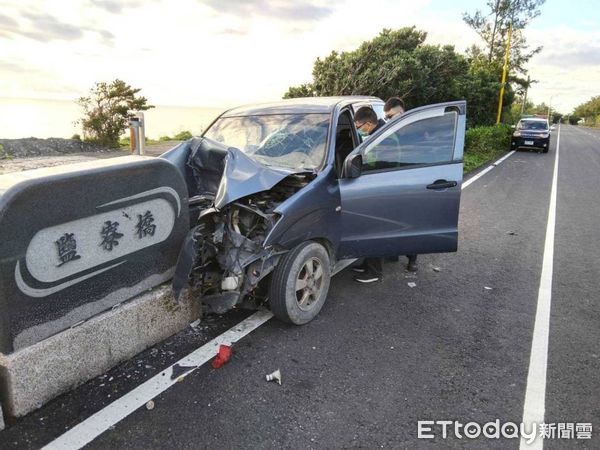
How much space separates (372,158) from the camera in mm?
3994

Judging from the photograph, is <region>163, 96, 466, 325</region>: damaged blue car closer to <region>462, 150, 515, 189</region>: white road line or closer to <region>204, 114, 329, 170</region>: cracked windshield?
<region>204, 114, 329, 170</region>: cracked windshield

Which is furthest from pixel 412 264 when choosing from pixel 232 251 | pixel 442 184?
pixel 232 251

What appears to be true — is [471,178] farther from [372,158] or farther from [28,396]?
[28,396]

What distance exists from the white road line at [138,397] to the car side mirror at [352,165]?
1.46 meters

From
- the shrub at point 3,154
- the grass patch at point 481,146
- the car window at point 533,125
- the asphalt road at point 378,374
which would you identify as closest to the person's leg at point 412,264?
the asphalt road at point 378,374

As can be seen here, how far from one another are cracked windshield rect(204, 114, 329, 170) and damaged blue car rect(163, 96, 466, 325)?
0.01 meters

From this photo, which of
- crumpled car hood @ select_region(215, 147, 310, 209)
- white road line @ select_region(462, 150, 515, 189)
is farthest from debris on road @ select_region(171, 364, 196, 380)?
white road line @ select_region(462, 150, 515, 189)

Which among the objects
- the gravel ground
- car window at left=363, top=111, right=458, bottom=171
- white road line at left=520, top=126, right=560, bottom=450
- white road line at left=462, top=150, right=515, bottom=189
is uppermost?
car window at left=363, top=111, right=458, bottom=171

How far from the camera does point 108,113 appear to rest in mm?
12109

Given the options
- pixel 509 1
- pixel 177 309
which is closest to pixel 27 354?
pixel 177 309

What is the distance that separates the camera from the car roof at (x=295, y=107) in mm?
4402

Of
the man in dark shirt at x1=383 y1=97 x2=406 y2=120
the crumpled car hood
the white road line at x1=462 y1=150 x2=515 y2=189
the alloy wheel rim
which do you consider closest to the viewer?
the crumpled car hood

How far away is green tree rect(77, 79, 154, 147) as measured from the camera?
39.2 feet

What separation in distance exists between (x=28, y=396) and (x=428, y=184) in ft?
11.5
